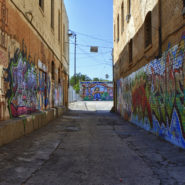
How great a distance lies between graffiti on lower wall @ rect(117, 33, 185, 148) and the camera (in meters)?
5.49

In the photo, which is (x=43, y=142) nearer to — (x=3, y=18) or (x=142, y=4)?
(x=3, y=18)

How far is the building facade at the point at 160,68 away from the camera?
5567 mm

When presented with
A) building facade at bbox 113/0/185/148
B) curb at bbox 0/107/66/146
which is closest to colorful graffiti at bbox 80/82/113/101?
building facade at bbox 113/0/185/148

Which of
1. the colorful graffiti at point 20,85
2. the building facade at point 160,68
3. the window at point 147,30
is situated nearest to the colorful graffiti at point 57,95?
the colorful graffiti at point 20,85

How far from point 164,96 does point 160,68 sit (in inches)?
37.3

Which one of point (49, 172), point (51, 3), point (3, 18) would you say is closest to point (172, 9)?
point (3, 18)

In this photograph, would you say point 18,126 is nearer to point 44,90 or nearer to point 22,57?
point 22,57

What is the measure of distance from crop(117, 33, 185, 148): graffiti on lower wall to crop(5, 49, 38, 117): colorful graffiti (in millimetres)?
4545

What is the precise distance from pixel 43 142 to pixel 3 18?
3.70m

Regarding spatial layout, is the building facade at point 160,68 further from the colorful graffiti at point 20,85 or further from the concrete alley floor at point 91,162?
the colorful graffiti at point 20,85

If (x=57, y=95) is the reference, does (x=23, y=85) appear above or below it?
above

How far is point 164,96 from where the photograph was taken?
6555 millimetres

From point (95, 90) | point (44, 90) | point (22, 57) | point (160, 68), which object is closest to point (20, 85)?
point (22, 57)

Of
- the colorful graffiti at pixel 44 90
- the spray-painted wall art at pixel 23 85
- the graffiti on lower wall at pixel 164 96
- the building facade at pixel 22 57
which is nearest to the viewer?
the graffiti on lower wall at pixel 164 96
